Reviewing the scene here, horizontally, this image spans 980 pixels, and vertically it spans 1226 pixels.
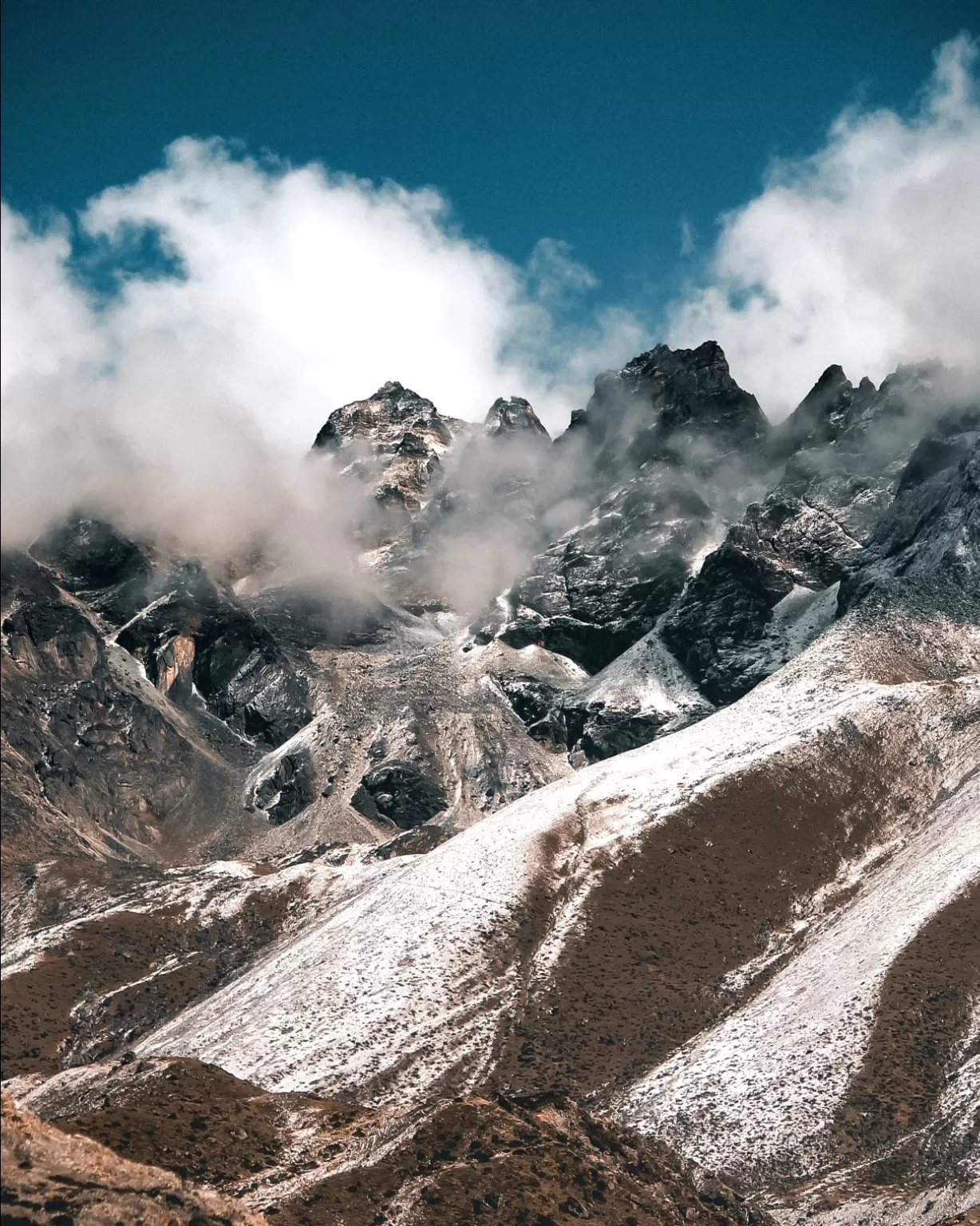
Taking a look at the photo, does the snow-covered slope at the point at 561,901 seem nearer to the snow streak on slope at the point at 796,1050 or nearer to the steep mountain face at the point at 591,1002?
the steep mountain face at the point at 591,1002

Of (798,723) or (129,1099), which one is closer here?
(129,1099)

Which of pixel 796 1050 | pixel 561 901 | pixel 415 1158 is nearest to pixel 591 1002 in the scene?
pixel 561 901

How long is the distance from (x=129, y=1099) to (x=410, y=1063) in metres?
45.0

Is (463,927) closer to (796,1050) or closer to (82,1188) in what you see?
(796,1050)

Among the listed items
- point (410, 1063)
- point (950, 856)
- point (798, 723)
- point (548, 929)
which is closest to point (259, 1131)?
point (410, 1063)

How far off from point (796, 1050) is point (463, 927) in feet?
149

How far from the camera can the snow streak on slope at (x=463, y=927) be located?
121500mm

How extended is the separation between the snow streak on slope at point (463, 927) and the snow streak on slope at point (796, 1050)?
1949cm

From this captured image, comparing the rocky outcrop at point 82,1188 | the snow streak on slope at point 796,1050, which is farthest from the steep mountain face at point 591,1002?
the rocky outcrop at point 82,1188

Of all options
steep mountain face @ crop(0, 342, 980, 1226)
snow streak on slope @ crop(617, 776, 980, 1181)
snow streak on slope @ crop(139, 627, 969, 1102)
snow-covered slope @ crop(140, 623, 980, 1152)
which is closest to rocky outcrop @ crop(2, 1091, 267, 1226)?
steep mountain face @ crop(0, 342, 980, 1226)

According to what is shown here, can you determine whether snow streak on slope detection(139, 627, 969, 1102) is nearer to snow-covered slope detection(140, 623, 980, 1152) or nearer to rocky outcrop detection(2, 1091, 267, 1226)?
snow-covered slope detection(140, 623, 980, 1152)

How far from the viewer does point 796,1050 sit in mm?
109750

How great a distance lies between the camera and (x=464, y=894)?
500 feet

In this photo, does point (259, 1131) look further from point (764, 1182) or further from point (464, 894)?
point (464, 894)
